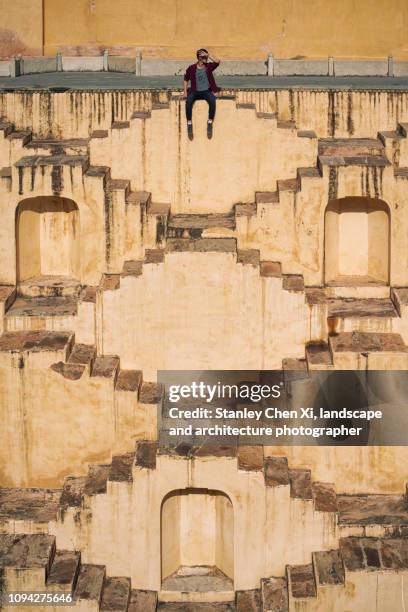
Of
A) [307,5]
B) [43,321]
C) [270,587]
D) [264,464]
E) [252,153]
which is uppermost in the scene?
[307,5]

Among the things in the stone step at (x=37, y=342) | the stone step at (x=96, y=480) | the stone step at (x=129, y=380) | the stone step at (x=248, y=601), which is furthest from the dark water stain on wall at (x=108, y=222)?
the stone step at (x=248, y=601)

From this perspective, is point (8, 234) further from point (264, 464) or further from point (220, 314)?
point (264, 464)

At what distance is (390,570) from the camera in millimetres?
25172

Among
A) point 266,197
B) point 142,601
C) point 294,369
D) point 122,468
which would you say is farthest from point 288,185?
point 142,601

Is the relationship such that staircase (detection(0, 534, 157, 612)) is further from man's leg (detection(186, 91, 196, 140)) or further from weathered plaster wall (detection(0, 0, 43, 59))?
weathered plaster wall (detection(0, 0, 43, 59))

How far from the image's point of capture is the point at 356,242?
99.0 ft

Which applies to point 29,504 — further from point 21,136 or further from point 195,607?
point 21,136

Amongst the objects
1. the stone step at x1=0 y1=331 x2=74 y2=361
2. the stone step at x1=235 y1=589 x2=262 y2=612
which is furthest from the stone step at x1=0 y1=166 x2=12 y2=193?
the stone step at x1=235 y1=589 x2=262 y2=612

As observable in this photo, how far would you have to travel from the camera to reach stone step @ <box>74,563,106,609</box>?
25.2m

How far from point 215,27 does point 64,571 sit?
1638cm

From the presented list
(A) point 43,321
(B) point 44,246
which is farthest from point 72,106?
(A) point 43,321

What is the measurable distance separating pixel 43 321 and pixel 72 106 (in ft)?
18.8

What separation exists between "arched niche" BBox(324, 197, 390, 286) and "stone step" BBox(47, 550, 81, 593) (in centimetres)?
883

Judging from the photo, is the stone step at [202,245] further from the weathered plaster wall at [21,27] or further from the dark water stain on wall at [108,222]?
the weathered plaster wall at [21,27]
